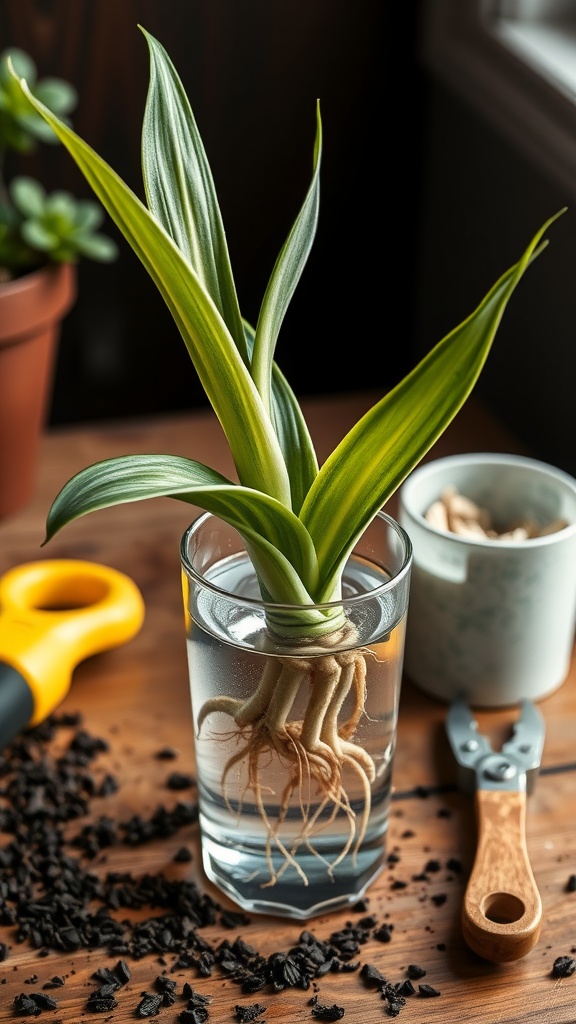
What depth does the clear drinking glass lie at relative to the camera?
23.5 inches

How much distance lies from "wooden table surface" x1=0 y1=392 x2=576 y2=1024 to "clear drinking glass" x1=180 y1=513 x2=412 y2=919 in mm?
29

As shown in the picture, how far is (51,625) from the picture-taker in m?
0.81

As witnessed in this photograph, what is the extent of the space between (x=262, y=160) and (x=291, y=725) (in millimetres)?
799

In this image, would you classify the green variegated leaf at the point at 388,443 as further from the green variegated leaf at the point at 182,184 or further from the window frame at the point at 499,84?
the window frame at the point at 499,84

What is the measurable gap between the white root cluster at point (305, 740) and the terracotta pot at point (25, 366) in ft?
1.31

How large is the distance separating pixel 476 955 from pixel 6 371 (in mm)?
547

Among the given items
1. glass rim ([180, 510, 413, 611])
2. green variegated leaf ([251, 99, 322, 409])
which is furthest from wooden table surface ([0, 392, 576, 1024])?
green variegated leaf ([251, 99, 322, 409])

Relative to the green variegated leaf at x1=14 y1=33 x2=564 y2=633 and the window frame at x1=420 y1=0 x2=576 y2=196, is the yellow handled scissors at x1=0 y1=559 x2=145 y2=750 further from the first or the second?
the window frame at x1=420 y1=0 x2=576 y2=196

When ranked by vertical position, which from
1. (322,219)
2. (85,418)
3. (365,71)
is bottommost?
(85,418)

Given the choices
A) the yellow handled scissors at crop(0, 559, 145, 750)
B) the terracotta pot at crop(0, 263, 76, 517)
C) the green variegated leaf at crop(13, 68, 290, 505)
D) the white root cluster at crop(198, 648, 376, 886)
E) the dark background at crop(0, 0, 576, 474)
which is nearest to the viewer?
the green variegated leaf at crop(13, 68, 290, 505)

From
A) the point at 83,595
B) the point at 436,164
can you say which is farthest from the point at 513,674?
the point at 436,164

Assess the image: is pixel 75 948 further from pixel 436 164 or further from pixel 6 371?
pixel 436 164

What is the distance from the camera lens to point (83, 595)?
2.85ft

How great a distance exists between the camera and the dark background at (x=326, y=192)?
43.8 inches
